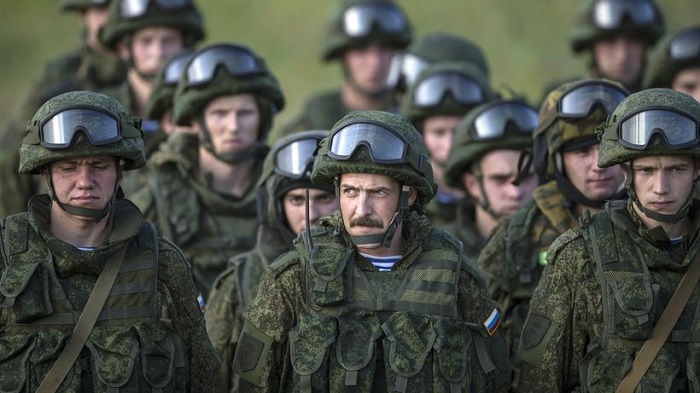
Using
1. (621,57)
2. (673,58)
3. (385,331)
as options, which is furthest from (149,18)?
(385,331)

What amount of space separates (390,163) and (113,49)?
775 centimetres

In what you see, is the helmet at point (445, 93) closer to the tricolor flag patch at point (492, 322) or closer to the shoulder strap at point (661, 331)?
the tricolor flag patch at point (492, 322)

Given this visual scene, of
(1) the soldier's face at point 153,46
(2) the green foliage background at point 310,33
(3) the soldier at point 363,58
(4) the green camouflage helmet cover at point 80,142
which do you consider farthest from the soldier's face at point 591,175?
(2) the green foliage background at point 310,33

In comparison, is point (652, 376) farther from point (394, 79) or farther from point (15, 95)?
point (15, 95)

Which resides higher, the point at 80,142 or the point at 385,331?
the point at 80,142

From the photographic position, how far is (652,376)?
8633 millimetres

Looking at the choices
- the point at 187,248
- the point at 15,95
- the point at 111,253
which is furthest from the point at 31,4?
the point at 111,253

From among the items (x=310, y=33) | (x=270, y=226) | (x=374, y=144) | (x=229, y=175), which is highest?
(x=374, y=144)

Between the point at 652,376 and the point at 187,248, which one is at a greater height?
the point at 652,376

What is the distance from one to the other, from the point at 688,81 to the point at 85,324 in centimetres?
706

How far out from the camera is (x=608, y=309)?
8.75 m

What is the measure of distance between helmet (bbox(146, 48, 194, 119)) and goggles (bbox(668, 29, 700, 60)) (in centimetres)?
397

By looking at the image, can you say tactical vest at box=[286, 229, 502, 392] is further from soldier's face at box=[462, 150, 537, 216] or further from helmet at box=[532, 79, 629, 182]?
soldier's face at box=[462, 150, 537, 216]

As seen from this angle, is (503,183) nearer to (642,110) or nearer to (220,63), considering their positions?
(220,63)
